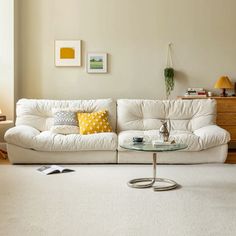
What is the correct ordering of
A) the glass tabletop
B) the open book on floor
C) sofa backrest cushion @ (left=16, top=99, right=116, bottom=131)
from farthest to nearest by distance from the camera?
1. sofa backrest cushion @ (left=16, top=99, right=116, bottom=131)
2. the open book on floor
3. the glass tabletop

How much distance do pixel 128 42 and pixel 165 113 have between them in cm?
142

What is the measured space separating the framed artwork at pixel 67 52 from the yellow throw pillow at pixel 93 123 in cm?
124

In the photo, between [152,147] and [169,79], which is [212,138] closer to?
[152,147]

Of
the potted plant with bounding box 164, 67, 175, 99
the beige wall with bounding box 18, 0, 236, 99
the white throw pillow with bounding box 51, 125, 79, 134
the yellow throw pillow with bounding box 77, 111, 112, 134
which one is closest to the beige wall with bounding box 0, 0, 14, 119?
the beige wall with bounding box 18, 0, 236, 99

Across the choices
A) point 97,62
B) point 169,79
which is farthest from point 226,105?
point 97,62

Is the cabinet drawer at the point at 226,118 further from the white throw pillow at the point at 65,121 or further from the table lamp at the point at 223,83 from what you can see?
the white throw pillow at the point at 65,121

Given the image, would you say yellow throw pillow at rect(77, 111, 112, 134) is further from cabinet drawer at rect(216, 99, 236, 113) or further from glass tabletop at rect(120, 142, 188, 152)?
cabinet drawer at rect(216, 99, 236, 113)

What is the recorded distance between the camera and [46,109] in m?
5.79

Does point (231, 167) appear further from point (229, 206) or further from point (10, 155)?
point (10, 155)

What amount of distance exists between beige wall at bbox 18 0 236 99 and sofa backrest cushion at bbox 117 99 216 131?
78 cm

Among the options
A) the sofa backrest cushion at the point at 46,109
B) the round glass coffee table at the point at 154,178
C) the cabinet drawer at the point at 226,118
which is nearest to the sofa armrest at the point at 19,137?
the sofa backrest cushion at the point at 46,109

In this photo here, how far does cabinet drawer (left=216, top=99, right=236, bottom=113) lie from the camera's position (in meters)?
6.19

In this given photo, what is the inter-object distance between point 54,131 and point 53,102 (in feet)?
1.99

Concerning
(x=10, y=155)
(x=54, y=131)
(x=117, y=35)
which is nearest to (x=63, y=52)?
(x=117, y=35)
